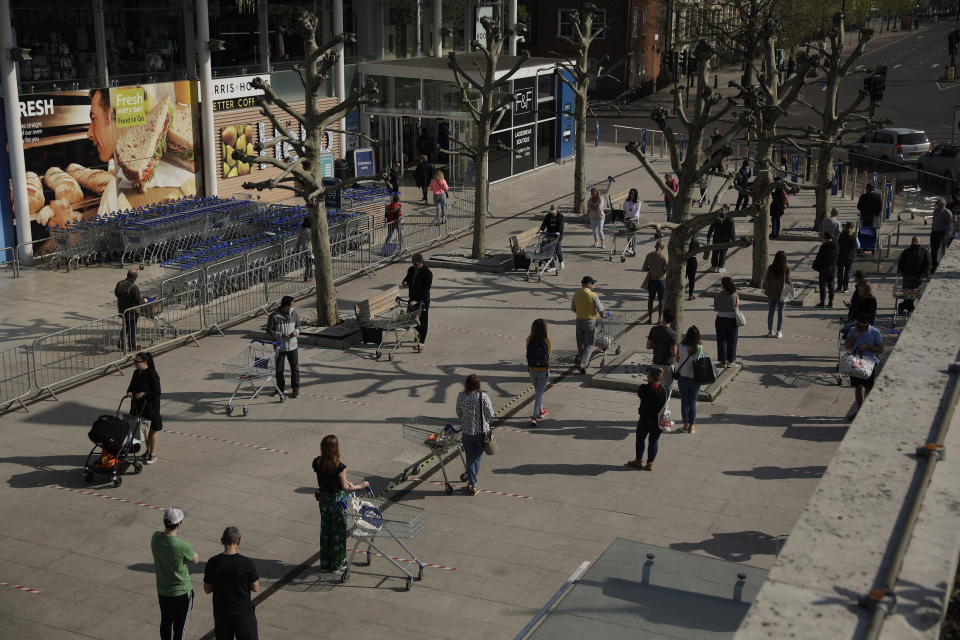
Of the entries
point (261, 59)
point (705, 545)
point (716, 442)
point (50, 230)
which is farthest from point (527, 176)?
point (705, 545)

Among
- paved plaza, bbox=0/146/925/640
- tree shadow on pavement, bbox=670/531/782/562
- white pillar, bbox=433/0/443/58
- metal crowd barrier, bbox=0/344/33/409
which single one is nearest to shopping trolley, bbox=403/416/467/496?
paved plaza, bbox=0/146/925/640

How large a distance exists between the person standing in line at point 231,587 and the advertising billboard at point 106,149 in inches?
762

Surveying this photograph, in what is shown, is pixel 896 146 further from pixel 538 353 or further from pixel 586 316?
pixel 538 353

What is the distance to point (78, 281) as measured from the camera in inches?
982

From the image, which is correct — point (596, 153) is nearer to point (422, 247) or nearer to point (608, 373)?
point (422, 247)

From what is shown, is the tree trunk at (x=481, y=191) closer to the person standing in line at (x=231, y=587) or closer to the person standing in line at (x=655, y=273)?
the person standing in line at (x=655, y=273)

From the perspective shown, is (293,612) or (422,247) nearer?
(293,612)

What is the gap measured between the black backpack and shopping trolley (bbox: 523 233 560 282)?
9.24 meters

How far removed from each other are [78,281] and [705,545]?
17461 mm

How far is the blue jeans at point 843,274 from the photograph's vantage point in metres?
23.0

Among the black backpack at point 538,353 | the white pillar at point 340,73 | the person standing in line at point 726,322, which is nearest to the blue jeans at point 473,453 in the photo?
the black backpack at point 538,353

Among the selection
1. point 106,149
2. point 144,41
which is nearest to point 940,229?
point 106,149

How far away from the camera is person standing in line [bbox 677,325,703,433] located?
15453 millimetres

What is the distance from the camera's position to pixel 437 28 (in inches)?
1662
